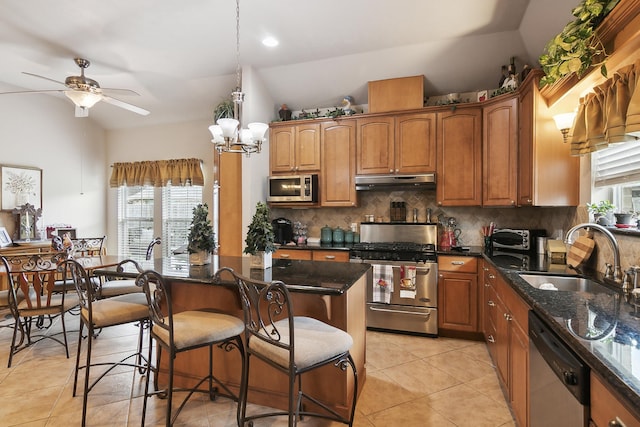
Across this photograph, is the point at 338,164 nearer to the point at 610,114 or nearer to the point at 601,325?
the point at 610,114

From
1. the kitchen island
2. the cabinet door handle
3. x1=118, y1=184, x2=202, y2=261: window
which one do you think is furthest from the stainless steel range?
x1=118, y1=184, x2=202, y2=261: window

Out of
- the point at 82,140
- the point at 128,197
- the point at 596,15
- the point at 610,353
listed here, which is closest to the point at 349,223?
the point at 596,15

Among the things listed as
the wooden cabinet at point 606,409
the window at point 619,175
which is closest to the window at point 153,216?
the window at point 619,175

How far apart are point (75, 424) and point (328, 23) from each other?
3.68m

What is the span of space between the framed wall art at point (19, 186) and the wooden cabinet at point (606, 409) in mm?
6223

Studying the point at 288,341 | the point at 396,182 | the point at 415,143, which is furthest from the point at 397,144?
the point at 288,341

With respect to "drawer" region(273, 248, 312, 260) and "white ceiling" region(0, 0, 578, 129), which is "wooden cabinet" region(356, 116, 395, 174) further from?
"drawer" region(273, 248, 312, 260)

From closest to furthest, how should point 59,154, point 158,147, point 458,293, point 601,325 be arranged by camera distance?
point 601,325 < point 458,293 < point 59,154 < point 158,147

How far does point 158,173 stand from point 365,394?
15.6ft

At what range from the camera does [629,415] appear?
0.83 meters

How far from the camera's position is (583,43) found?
1.71m

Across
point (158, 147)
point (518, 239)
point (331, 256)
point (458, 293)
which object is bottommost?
point (458, 293)

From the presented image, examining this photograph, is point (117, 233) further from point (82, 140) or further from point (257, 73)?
point (257, 73)

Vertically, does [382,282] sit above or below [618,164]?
below
